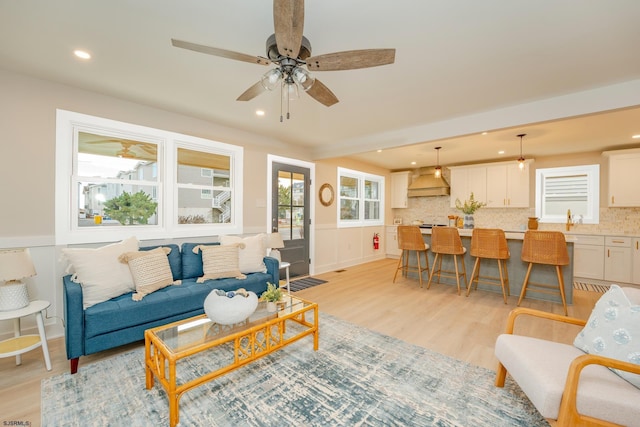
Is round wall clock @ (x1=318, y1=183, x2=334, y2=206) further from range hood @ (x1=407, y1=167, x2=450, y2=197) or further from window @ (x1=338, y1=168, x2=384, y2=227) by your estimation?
range hood @ (x1=407, y1=167, x2=450, y2=197)

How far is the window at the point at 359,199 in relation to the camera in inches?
244

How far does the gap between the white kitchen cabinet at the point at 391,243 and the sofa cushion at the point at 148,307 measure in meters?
5.26

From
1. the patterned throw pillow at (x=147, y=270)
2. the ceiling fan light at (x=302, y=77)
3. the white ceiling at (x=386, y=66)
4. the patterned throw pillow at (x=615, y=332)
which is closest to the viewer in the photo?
the patterned throw pillow at (x=615, y=332)

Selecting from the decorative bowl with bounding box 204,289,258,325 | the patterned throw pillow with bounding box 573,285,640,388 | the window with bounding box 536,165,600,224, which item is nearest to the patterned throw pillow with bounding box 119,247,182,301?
the decorative bowl with bounding box 204,289,258,325

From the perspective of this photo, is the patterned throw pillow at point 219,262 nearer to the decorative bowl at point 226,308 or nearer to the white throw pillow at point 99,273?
the white throw pillow at point 99,273

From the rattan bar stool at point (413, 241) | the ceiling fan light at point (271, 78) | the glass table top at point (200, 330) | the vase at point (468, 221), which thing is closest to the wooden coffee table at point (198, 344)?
the glass table top at point (200, 330)

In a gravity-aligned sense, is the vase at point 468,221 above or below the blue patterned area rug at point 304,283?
above

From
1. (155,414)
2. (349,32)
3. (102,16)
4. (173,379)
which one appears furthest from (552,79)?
(155,414)

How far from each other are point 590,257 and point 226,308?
6.18 metres

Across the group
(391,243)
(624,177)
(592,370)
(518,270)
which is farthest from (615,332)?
(391,243)

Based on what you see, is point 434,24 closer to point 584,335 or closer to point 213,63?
point 213,63

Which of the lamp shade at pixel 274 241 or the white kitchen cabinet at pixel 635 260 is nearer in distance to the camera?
the lamp shade at pixel 274 241

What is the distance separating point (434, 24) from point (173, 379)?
275cm

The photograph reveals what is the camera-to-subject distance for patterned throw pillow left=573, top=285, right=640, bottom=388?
4.27 feet
